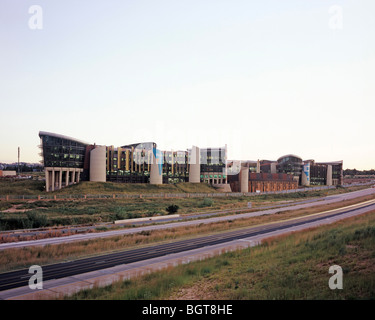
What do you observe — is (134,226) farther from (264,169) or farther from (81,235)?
(264,169)

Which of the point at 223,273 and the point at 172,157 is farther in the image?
the point at 172,157

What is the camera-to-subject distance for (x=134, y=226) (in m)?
47.7

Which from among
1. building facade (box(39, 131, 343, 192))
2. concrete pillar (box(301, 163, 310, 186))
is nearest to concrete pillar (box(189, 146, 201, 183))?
building facade (box(39, 131, 343, 192))

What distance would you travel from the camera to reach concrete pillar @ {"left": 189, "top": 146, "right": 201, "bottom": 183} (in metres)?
122

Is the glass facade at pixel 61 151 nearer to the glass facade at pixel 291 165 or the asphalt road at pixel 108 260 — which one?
the asphalt road at pixel 108 260

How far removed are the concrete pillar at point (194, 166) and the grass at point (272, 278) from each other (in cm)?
9982

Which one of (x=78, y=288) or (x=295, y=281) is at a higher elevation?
(x=295, y=281)

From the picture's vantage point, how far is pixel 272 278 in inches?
630

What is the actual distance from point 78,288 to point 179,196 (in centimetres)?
7712

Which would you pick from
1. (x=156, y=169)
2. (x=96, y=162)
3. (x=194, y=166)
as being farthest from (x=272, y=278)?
(x=194, y=166)

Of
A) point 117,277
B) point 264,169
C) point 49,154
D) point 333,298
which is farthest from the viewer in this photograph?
point 264,169

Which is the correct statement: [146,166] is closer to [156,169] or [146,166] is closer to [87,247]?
[156,169]

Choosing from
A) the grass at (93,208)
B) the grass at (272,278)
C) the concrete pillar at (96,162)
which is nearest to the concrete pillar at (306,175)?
the grass at (93,208)

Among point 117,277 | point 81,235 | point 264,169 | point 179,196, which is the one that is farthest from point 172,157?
point 117,277
